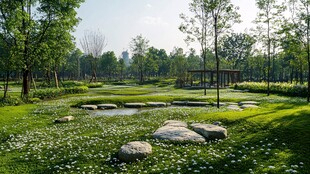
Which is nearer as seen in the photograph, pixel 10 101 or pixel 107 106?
pixel 107 106

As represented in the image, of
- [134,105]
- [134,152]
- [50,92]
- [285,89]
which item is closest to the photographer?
[134,152]

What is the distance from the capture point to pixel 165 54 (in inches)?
5620

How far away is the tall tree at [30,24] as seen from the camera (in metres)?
29.9

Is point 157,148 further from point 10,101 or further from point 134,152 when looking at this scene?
point 10,101

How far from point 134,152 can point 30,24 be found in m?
27.2

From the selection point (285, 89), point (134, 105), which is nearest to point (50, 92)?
point (134, 105)

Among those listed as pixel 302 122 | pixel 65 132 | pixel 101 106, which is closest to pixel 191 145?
pixel 302 122

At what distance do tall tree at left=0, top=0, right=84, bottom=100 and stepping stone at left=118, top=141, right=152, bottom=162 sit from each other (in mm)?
24110

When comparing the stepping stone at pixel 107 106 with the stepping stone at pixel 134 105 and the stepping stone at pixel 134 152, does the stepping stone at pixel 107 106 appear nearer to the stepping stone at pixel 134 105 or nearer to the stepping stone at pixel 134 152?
the stepping stone at pixel 134 105

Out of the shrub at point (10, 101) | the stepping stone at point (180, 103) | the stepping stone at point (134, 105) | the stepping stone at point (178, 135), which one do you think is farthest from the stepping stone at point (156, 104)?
the shrub at point (10, 101)

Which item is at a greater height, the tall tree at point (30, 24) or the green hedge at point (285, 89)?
the tall tree at point (30, 24)

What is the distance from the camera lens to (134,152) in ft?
33.1

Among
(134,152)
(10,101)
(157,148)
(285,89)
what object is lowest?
(157,148)

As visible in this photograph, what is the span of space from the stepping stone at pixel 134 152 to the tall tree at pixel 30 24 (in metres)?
24.1
